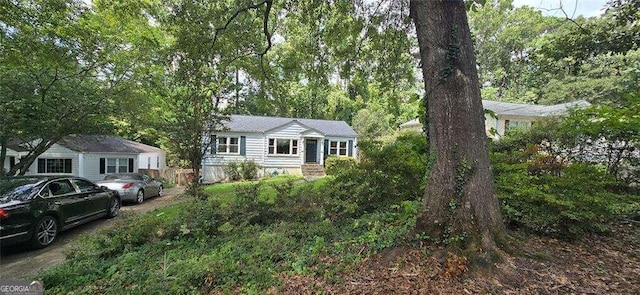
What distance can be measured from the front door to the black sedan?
1509cm

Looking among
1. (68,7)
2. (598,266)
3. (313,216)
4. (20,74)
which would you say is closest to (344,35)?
(313,216)

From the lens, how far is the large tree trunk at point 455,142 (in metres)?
3.39

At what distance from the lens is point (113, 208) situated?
29.7ft

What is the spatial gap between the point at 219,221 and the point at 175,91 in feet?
25.7

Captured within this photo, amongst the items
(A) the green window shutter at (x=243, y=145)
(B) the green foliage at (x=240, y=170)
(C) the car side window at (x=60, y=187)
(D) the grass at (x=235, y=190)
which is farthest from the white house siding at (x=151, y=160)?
(C) the car side window at (x=60, y=187)

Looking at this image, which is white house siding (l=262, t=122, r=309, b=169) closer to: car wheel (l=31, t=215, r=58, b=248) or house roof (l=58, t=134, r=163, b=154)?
house roof (l=58, t=134, r=163, b=154)

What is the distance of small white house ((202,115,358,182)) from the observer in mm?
19906

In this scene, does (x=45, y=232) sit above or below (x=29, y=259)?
above

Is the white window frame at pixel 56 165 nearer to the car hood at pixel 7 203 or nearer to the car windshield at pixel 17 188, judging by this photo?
the car windshield at pixel 17 188

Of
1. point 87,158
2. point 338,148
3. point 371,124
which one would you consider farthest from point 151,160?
point 371,124

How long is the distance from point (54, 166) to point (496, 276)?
2346 cm

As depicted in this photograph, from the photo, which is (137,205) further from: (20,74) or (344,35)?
(344,35)

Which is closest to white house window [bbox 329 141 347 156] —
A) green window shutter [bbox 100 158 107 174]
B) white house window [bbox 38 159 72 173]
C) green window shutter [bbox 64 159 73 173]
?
green window shutter [bbox 100 158 107 174]

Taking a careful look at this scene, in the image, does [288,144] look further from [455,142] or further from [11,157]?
[455,142]
